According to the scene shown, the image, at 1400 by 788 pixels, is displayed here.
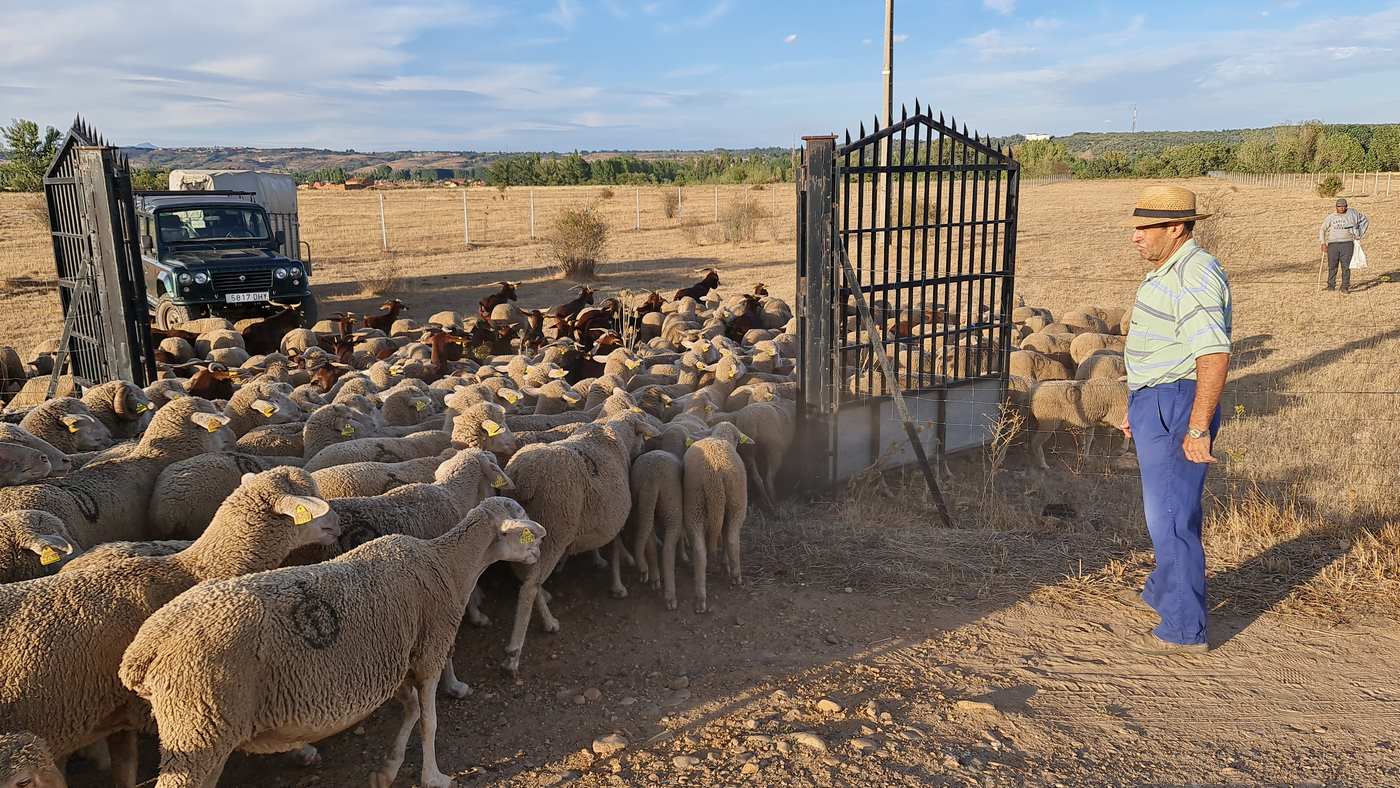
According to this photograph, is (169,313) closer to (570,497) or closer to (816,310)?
(816,310)

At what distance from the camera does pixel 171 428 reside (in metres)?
6.12

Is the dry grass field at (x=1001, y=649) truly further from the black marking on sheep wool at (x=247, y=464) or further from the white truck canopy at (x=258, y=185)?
the white truck canopy at (x=258, y=185)

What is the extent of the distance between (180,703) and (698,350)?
7.72m

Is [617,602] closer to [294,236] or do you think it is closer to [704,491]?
[704,491]

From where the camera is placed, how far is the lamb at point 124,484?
505 cm

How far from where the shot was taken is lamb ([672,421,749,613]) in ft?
20.2

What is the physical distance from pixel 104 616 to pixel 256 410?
13.6 feet

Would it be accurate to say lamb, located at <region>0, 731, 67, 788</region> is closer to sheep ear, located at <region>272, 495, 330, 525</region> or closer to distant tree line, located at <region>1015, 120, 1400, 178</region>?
sheep ear, located at <region>272, 495, 330, 525</region>

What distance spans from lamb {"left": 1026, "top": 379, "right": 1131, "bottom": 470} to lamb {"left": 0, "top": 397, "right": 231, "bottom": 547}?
276 inches

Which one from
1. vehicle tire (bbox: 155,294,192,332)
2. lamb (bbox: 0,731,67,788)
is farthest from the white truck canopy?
lamb (bbox: 0,731,67,788)

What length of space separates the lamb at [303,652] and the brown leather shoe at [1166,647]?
12.1 feet

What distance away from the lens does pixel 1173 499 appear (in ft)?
16.5

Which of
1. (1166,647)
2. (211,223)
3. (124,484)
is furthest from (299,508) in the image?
(211,223)

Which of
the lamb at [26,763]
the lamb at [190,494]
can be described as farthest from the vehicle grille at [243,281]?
the lamb at [26,763]
